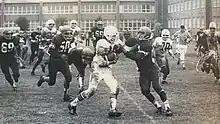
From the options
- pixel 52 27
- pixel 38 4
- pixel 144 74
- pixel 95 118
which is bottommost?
pixel 95 118

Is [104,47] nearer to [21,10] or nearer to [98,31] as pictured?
[98,31]

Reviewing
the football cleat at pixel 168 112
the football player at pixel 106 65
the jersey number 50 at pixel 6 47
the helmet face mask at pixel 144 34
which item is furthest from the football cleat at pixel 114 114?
the jersey number 50 at pixel 6 47

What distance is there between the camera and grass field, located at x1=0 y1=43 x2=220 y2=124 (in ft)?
27.8

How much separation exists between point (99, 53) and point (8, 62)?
184 inches

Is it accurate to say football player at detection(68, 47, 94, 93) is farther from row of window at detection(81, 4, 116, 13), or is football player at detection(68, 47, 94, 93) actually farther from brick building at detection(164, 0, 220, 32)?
row of window at detection(81, 4, 116, 13)

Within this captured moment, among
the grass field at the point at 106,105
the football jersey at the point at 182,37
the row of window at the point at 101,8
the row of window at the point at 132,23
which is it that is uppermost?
the row of window at the point at 101,8

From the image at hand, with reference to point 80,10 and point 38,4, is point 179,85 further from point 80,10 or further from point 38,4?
point 80,10

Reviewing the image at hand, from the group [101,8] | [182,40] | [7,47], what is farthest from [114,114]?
[101,8]

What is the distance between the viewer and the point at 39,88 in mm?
13578

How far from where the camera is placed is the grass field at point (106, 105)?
27.8 ft

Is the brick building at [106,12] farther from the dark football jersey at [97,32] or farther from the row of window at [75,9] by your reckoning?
→ the dark football jersey at [97,32]

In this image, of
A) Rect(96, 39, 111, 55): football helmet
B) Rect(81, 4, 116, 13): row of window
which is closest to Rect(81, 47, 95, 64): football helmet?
Rect(96, 39, 111, 55): football helmet

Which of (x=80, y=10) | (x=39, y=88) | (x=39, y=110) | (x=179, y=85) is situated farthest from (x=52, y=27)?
(x=80, y=10)

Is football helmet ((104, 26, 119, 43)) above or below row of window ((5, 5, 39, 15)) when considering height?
below
